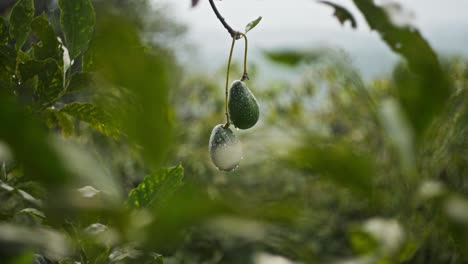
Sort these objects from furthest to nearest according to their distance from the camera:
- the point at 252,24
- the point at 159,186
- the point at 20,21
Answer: the point at 252,24
the point at 20,21
the point at 159,186

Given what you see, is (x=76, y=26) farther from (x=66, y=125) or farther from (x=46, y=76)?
(x=66, y=125)

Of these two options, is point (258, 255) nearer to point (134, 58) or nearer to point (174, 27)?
point (134, 58)

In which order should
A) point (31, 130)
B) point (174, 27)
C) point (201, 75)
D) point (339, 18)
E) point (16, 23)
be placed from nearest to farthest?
point (31, 130)
point (16, 23)
point (339, 18)
point (201, 75)
point (174, 27)

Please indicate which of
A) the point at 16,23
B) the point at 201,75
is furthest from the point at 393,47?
the point at 201,75

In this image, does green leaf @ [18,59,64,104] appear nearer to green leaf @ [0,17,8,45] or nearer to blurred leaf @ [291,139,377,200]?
green leaf @ [0,17,8,45]

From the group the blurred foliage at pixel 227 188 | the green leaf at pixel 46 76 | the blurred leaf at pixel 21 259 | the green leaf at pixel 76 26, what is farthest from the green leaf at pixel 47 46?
the blurred leaf at pixel 21 259

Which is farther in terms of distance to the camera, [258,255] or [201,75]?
[201,75]

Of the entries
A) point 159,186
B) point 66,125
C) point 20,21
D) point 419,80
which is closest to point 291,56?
point 419,80
